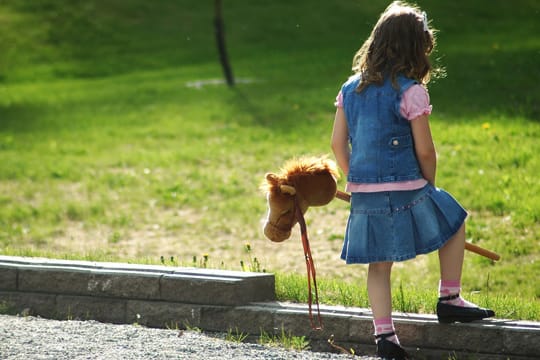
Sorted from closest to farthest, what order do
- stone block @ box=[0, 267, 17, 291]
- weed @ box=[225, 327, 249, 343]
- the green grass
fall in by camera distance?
weed @ box=[225, 327, 249, 343] → stone block @ box=[0, 267, 17, 291] → the green grass

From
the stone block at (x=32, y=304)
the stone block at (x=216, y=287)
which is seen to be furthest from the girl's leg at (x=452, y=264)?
the stone block at (x=32, y=304)

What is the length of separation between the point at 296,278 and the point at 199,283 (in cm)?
86

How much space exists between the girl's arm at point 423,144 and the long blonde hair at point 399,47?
0.67 ft

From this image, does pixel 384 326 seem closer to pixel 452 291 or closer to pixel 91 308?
pixel 452 291

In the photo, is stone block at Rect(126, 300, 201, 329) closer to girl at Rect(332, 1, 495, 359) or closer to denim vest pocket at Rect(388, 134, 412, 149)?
girl at Rect(332, 1, 495, 359)

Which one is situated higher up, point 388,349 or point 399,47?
point 399,47

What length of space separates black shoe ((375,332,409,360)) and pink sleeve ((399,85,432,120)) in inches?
40.5

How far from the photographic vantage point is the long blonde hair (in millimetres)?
4234

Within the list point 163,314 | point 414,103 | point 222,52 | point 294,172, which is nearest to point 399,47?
point 414,103

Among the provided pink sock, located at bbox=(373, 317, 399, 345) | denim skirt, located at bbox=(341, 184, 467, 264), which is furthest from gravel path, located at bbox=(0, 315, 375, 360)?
denim skirt, located at bbox=(341, 184, 467, 264)

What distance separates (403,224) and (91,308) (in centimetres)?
203

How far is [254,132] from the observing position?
1452 cm

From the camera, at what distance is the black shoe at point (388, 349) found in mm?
4203

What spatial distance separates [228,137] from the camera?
14344mm
